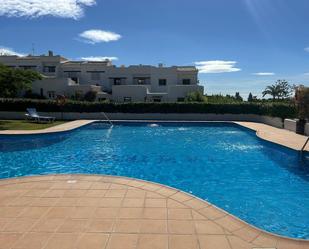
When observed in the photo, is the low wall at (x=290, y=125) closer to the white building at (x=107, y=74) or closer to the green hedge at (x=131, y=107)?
the green hedge at (x=131, y=107)

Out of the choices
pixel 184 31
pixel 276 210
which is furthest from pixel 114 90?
pixel 276 210

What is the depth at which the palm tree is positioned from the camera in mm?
52344

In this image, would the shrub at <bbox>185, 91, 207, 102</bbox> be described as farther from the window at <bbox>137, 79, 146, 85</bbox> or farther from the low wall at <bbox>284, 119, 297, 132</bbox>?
the low wall at <bbox>284, 119, 297, 132</bbox>

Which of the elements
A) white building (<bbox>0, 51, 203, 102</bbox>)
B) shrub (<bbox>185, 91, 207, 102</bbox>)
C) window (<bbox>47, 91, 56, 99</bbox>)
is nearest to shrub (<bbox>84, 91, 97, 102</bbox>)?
white building (<bbox>0, 51, 203, 102</bbox>)

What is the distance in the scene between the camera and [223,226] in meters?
4.98

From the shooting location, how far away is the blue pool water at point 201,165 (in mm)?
7734

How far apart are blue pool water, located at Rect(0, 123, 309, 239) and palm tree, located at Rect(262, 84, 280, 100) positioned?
36380 millimetres

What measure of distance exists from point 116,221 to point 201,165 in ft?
23.5

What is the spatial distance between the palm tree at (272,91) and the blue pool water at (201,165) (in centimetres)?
3638

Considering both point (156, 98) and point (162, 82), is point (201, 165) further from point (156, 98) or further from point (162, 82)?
point (162, 82)

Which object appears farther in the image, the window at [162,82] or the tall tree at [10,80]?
the window at [162,82]

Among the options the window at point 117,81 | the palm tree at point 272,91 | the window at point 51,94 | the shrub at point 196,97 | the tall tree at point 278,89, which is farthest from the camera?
the palm tree at point 272,91

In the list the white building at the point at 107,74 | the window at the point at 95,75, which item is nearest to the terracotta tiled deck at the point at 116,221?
the white building at the point at 107,74

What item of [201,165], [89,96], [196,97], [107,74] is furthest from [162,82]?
[201,165]
